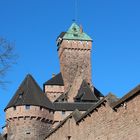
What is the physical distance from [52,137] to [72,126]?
451cm

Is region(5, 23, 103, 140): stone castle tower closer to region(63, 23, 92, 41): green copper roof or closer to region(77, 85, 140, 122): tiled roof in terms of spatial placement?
region(63, 23, 92, 41): green copper roof

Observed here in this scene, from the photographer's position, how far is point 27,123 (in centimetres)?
4703

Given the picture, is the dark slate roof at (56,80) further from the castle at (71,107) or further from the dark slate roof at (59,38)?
the dark slate roof at (59,38)

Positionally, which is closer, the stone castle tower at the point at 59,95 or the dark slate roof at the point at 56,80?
the stone castle tower at the point at 59,95

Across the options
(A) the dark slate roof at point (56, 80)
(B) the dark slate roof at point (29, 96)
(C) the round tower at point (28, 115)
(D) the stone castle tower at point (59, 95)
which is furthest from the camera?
(A) the dark slate roof at point (56, 80)

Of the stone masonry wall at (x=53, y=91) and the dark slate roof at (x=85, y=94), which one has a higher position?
the stone masonry wall at (x=53, y=91)

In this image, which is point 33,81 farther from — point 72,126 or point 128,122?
point 128,122

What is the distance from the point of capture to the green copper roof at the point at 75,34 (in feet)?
226

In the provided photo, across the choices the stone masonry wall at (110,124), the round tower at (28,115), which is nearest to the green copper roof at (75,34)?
the round tower at (28,115)

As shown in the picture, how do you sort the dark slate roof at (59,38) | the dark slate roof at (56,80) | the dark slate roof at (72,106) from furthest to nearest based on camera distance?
the dark slate roof at (59,38) < the dark slate roof at (56,80) < the dark slate roof at (72,106)

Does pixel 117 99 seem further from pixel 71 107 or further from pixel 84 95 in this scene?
pixel 84 95

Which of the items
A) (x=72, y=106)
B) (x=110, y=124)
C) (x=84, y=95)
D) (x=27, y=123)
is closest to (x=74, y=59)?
(x=84, y=95)

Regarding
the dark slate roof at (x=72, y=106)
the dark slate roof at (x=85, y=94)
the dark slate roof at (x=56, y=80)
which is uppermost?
the dark slate roof at (x=56, y=80)

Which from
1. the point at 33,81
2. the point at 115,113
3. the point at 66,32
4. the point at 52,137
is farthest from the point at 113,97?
the point at 66,32
